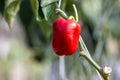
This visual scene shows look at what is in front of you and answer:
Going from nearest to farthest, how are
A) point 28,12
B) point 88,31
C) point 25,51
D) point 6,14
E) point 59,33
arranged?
1. point 59,33
2. point 6,14
3. point 28,12
4. point 88,31
5. point 25,51

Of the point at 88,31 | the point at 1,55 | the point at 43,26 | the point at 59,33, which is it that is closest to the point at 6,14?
the point at 43,26

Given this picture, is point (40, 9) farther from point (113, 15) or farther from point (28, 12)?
point (113, 15)

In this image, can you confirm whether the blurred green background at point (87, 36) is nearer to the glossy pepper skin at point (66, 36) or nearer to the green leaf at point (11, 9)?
the green leaf at point (11, 9)

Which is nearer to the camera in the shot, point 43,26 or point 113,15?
point 43,26

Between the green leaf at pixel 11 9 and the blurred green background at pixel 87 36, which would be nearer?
the green leaf at pixel 11 9

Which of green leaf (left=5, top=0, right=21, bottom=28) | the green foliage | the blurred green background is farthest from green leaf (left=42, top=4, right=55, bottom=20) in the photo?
the blurred green background

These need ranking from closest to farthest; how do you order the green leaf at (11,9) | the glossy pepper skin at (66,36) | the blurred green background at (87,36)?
the glossy pepper skin at (66,36) → the green leaf at (11,9) → the blurred green background at (87,36)

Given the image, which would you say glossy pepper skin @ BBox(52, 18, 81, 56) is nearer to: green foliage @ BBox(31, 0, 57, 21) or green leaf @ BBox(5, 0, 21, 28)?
green foliage @ BBox(31, 0, 57, 21)

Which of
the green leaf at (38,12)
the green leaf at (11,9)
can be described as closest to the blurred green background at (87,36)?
the green leaf at (11,9)

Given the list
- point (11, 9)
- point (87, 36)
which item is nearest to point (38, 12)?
point (11, 9)
